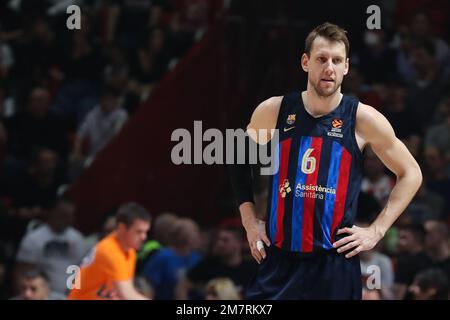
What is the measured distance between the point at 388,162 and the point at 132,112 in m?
6.38

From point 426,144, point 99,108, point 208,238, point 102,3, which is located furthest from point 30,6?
point 426,144

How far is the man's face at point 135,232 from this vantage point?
845 centimetres

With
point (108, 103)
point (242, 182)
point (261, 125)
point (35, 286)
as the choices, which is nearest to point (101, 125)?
point (108, 103)

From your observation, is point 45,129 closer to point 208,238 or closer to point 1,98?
point 1,98

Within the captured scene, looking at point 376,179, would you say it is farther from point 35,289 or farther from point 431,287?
point 35,289

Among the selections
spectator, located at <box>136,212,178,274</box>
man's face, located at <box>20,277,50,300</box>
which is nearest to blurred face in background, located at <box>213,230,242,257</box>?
spectator, located at <box>136,212,178,274</box>

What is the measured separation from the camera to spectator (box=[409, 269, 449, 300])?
8.73 metres

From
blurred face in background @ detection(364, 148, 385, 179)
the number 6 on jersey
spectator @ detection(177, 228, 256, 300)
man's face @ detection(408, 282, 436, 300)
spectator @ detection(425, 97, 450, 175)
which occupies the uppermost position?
spectator @ detection(425, 97, 450, 175)

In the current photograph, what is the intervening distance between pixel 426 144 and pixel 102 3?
14.9ft

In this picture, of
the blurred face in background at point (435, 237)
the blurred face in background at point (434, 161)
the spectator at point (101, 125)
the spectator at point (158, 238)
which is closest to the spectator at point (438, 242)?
→ the blurred face in background at point (435, 237)

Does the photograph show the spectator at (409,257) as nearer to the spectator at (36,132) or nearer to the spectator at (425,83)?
the spectator at (425,83)

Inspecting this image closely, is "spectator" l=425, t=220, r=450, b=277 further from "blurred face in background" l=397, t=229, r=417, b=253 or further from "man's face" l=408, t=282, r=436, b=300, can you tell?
"man's face" l=408, t=282, r=436, b=300

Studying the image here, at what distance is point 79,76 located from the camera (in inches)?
499

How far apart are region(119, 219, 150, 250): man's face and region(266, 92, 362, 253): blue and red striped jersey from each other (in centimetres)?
239
